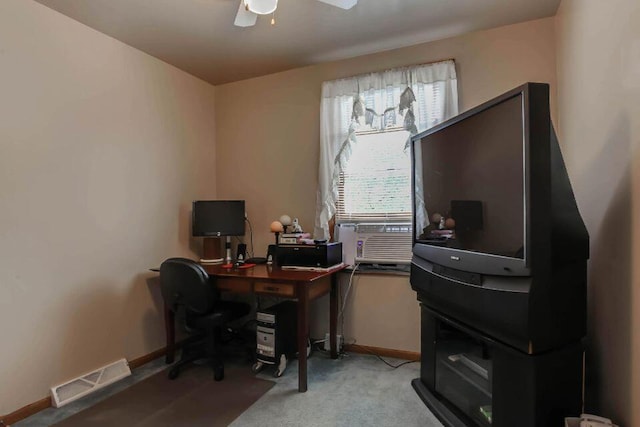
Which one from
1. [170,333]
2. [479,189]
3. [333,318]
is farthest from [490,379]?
Result: [170,333]

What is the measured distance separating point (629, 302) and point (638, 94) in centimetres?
77

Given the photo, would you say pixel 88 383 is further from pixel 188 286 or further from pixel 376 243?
pixel 376 243

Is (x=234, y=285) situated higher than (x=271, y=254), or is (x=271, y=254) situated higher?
(x=271, y=254)

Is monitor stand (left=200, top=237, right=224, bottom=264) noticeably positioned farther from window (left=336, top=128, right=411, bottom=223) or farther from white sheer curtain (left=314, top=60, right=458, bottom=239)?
A: window (left=336, top=128, right=411, bottom=223)

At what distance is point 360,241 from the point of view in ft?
9.82

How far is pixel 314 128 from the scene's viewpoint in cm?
320

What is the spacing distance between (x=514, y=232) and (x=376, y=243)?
1.54 meters

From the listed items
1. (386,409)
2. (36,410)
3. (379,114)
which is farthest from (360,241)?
(36,410)

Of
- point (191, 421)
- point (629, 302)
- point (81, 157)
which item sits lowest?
point (191, 421)

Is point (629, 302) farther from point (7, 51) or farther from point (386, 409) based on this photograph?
point (7, 51)

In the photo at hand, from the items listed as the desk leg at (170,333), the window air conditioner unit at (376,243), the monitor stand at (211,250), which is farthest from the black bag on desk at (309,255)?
the desk leg at (170,333)

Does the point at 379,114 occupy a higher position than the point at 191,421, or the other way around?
the point at 379,114

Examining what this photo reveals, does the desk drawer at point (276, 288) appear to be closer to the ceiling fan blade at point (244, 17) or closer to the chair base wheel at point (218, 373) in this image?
the chair base wheel at point (218, 373)

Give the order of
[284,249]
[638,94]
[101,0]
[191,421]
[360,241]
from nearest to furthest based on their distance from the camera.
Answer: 1. [638,94]
2. [191,421]
3. [101,0]
4. [284,249]
5. [360,241]
